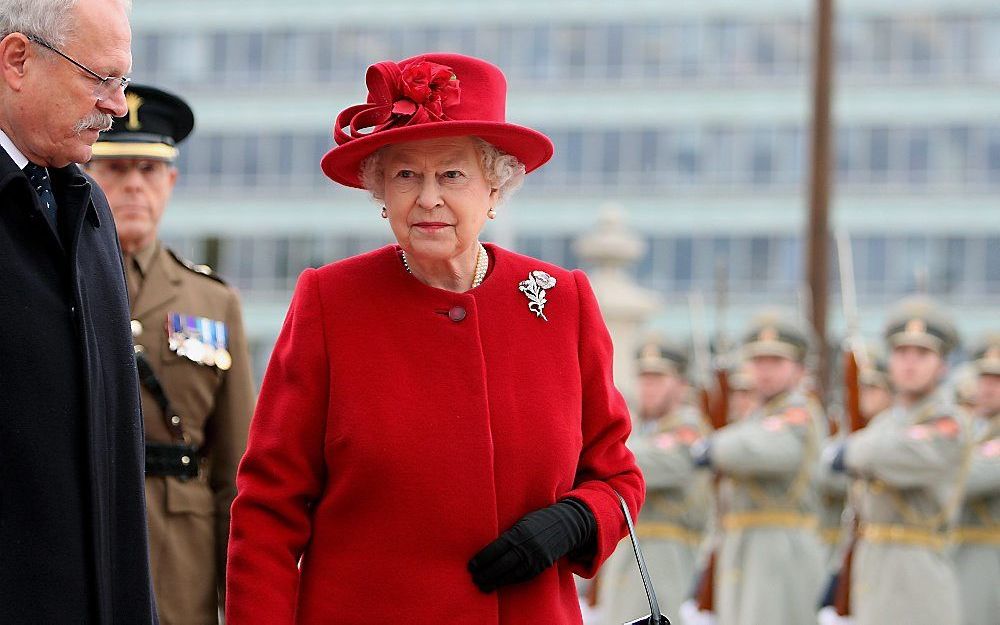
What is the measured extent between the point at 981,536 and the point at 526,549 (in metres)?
7.24

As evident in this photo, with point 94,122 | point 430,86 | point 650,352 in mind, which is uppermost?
point 430,86

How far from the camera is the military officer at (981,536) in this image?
10.2 meters

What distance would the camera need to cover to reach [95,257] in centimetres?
357

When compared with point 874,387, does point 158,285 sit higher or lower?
higher

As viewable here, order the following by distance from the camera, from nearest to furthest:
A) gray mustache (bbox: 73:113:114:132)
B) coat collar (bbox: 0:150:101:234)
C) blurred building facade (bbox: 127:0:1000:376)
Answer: coat collar (bbox: 0:150:101:234) → gray mustache (bbox: 73:113:114:132) → blurred building facade (bbox: 127:0:1000:376)

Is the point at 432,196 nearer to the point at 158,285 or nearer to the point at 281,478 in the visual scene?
the point at 281,478

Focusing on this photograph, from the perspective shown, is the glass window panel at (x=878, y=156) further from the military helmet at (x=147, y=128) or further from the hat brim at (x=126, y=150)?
the hat brim at (x=126, y=150)

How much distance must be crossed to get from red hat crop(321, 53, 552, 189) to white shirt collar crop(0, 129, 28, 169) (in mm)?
705

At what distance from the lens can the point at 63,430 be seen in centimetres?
333

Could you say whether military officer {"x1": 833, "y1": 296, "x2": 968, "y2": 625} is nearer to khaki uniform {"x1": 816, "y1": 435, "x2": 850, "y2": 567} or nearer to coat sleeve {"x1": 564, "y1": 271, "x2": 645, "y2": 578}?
khaki uniform {"x1": 816, "y1": 435, "x2": 850, "y2": 567}

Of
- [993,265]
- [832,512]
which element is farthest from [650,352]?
[993,265]

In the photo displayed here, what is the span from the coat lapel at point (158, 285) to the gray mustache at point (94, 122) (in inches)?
66.4

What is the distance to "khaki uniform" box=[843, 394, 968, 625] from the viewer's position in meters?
9.58

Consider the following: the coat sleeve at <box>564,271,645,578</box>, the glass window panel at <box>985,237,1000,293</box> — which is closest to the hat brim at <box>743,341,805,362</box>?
the coat sleeve at <box>564,271,645,578</box>
